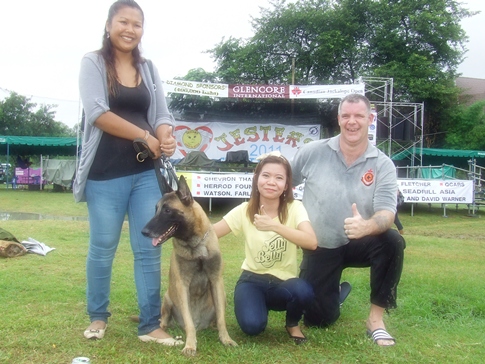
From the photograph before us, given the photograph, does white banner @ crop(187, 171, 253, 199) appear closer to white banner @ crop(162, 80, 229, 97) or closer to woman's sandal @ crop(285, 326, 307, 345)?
white banner @ crop(162, 80, 229, 97)

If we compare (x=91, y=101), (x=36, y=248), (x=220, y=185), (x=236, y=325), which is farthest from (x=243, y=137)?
(x=91, y=101)

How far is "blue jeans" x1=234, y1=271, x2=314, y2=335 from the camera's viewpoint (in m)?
3.11

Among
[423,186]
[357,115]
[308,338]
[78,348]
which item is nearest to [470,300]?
[308,338]

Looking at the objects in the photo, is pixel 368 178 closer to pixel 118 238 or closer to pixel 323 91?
pixel 118 238

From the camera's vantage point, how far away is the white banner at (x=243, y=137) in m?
19.3

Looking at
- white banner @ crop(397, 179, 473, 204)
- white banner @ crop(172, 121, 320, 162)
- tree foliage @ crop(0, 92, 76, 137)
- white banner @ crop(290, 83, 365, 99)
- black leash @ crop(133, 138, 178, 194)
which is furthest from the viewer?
tree foliage @ crop(0, 92, 76, 137)

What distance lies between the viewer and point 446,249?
750cm

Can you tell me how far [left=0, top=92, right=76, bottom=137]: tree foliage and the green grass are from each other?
111 feet

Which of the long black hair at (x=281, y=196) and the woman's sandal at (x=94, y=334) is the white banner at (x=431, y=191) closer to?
the long black hair at (x=281, y=196)

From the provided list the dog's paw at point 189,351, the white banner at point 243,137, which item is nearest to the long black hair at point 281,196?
the dog's paw at point 189,351

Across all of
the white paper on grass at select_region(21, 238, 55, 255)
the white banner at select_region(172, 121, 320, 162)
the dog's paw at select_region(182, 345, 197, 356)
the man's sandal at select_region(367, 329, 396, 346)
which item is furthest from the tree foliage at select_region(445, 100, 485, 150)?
the dog's paw at select_region(182, 345, 197, 356)

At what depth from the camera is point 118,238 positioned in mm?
3092

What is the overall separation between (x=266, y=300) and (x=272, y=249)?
35 centimetres

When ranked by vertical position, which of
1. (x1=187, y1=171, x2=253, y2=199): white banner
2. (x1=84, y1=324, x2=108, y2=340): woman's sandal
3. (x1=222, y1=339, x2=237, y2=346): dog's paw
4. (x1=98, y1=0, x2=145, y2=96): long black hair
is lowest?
(x1=222, y1=339, x2=237, y2=346): dog's paw
